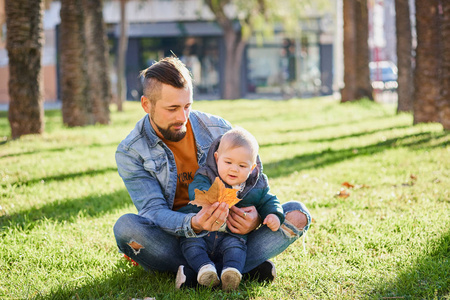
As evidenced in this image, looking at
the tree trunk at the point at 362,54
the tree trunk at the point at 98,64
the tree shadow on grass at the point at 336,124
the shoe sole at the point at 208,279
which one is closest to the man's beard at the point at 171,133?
the shoe sole at the point at 208,279

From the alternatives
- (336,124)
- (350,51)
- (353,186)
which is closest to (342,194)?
(353,186)

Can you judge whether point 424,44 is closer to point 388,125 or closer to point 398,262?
point 388,125

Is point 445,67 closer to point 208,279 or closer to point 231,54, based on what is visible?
point 208,279

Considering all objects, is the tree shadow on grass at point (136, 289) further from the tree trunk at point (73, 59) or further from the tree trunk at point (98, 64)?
the tree trunk at point (98, 64)

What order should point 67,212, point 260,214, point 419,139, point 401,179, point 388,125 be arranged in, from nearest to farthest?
point 260,214 < point 67,212 < point 401,179 < point 419,139 < point 388,125

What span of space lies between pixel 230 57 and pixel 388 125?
1755cm

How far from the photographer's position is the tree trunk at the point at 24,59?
381 inches

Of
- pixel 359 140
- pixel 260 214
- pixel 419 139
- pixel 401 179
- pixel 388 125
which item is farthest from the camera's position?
pixel 388 125

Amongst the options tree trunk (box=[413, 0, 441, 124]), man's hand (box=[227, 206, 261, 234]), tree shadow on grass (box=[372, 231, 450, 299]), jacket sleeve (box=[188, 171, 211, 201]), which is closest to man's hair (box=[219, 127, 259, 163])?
jacket sleeve (box=[188, 171, 211, 201])

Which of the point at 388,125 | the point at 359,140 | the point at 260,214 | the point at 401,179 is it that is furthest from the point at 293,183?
the point at 388,125

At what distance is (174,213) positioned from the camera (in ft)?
11.1

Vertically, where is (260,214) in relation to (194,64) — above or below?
below

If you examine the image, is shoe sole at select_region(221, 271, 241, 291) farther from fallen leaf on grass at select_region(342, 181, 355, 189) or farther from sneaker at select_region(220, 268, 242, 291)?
fallen leaf on grass at select_region(342, 181, 355, 189)

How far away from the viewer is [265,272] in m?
3.55
